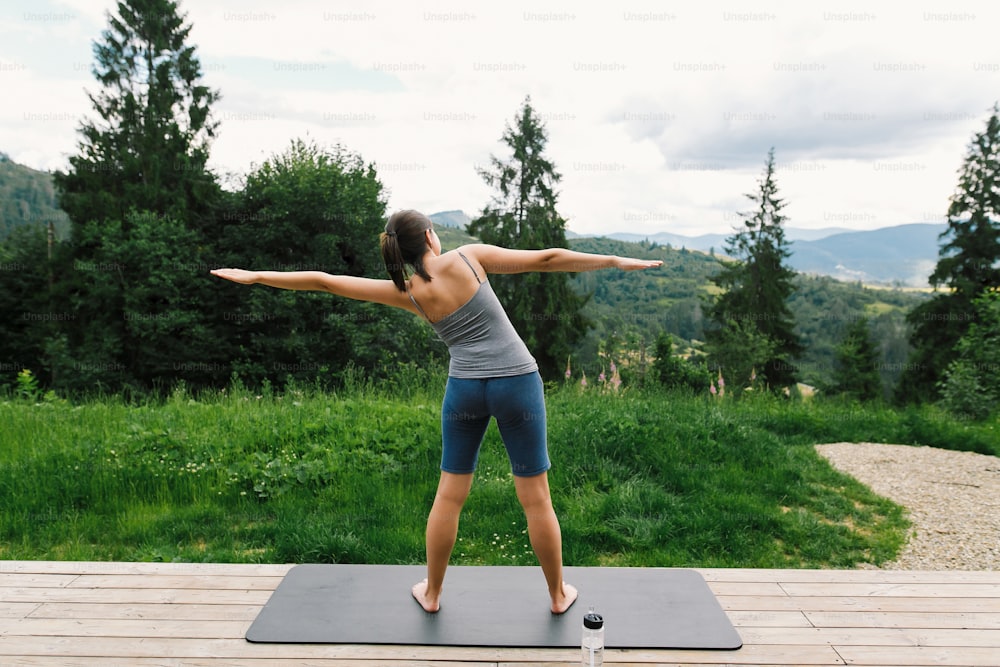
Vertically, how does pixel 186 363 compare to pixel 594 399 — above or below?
below

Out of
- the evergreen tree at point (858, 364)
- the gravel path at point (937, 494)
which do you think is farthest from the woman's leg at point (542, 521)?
the evergreen tree at point (858, 364)

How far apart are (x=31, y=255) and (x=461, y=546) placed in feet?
93.7

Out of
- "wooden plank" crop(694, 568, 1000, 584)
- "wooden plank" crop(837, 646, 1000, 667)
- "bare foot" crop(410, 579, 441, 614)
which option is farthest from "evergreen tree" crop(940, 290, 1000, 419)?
"bare foot" crop(410, 579, 441, 614)

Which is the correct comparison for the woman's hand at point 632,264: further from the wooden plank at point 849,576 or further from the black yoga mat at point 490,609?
the wooden plank at point 849,576

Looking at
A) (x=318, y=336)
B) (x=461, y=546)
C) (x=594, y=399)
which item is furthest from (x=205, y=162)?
(x=461, y=546)

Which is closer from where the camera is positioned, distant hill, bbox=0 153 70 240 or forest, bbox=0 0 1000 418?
forest, bbox=0 0 1000 418

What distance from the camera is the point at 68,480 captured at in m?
4.69

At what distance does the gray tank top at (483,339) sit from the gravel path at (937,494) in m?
2.83

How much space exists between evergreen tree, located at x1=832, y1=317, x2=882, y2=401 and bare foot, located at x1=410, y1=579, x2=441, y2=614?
33854 millimetres

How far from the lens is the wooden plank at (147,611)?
2.89 metres

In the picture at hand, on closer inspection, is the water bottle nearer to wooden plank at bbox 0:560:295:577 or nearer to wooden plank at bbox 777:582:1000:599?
wooden plank at bbox 777:582:1000:599

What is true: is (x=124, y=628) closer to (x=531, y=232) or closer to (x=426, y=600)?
(x=426, y=600)

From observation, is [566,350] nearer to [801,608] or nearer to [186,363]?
[186,363]

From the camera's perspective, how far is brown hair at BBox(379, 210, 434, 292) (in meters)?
2.62
